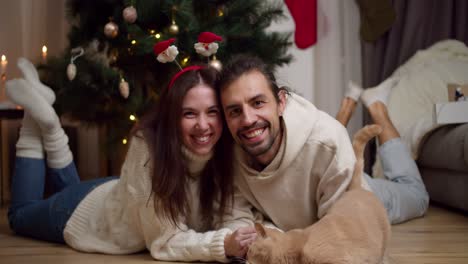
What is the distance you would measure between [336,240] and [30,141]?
1.34m

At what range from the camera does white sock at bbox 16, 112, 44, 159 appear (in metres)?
1.98

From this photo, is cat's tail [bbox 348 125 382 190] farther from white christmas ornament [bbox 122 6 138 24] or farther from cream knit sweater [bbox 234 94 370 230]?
white christmas ornament [bbox 122 6 138 24]

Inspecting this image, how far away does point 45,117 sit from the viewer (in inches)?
75.9

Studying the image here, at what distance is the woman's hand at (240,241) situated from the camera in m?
1.30

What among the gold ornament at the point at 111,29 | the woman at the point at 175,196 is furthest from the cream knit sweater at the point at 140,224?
the gold ornament at the point at 111,29

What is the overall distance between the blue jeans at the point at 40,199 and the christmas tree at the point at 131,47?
14.7 inches

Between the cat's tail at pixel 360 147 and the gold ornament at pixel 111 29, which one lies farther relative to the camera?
the gold ornament at pixel 111 29

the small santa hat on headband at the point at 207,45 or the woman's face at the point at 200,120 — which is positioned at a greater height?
the small santa hat on headband at the point at 207,45

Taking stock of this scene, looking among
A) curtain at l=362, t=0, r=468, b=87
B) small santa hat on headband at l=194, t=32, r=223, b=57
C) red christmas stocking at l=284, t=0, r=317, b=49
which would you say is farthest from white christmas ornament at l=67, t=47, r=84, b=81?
curtain at l=362, t=0, r=468, b=87

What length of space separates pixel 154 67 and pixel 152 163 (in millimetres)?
1031

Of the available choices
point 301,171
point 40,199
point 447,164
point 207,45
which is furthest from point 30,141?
point 447,164

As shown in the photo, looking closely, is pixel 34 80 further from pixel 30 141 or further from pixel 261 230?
pixel 261 230

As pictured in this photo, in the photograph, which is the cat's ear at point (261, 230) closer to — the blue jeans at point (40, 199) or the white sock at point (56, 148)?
the blue jeans at point (40, 199)

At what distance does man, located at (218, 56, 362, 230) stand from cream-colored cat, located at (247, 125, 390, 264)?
148 millimetres
